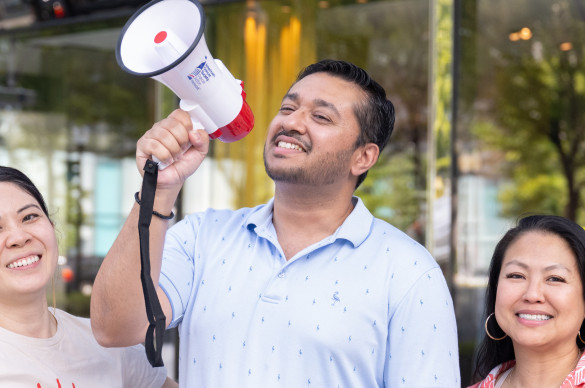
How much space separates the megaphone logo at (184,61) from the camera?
1.52 metres

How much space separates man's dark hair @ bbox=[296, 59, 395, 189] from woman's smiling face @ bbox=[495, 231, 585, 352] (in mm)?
465

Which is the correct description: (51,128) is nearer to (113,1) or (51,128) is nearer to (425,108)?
(113,1)

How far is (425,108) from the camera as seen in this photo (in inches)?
274

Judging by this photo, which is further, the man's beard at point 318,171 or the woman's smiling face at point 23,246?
the woman's smiling face at point 23,246

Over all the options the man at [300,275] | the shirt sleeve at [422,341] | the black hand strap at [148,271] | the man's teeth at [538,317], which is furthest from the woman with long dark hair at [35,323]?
the man's teeth at [538,317]

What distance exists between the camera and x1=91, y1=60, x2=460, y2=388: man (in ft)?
5.32

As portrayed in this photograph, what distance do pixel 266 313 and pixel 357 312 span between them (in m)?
0.21

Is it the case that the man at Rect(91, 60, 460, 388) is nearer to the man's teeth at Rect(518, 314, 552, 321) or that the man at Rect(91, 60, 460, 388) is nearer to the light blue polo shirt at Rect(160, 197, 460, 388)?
the light blue polo shirt at Rect(160, 197, 460, 388)

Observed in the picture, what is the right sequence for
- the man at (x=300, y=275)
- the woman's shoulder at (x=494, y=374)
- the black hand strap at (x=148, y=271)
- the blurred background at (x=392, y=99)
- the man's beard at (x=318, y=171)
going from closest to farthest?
the black hand strap at (x=148, y=271) → the man at (x=300, y=275) → the man's beard at (x=318, y=171) → the woman's shoulder at (x=494, y=374) → the blurred background at (x=392, y=99)

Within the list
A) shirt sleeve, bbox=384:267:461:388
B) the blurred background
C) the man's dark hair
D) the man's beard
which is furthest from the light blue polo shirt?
the blurred background

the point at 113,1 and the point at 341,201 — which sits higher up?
the point at 113,1

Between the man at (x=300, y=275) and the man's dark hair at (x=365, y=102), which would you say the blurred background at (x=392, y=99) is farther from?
the man at (x=300, y=275)

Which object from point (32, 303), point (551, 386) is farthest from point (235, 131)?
point (551, 386)

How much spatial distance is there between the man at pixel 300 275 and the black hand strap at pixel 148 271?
1.5 inches
